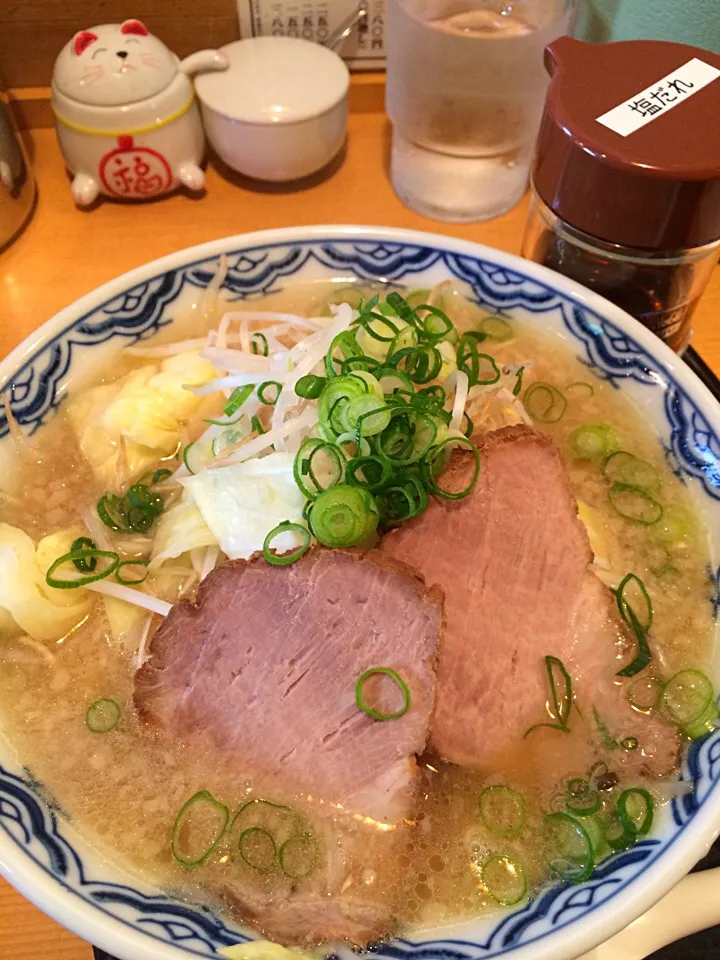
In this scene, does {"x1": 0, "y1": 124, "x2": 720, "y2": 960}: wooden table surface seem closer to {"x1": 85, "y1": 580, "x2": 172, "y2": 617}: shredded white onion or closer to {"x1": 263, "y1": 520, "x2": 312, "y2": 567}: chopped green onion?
{"x1": 85, "y1": 580, "x2": 172, "y2": 617}: shredded white onion

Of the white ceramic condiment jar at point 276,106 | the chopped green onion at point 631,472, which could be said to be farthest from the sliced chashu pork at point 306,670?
the white ceramic condiment jar at point 276,106

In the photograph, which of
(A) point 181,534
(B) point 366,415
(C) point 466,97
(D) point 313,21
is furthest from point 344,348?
(D) point 313,21

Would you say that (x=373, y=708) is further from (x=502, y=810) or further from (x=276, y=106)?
(x=276, y=106)

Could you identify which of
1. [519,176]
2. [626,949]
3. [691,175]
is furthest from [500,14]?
[626,949]

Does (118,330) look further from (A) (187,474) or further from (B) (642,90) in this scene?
(B) (642,90)

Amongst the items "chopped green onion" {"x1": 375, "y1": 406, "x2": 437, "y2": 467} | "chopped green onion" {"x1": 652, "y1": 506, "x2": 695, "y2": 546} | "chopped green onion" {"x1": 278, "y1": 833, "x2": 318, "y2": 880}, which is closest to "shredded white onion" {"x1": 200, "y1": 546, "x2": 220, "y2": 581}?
"chopped green onion" {"x1": 375, "y1": 406, "x2": 437, "y2": 467}
